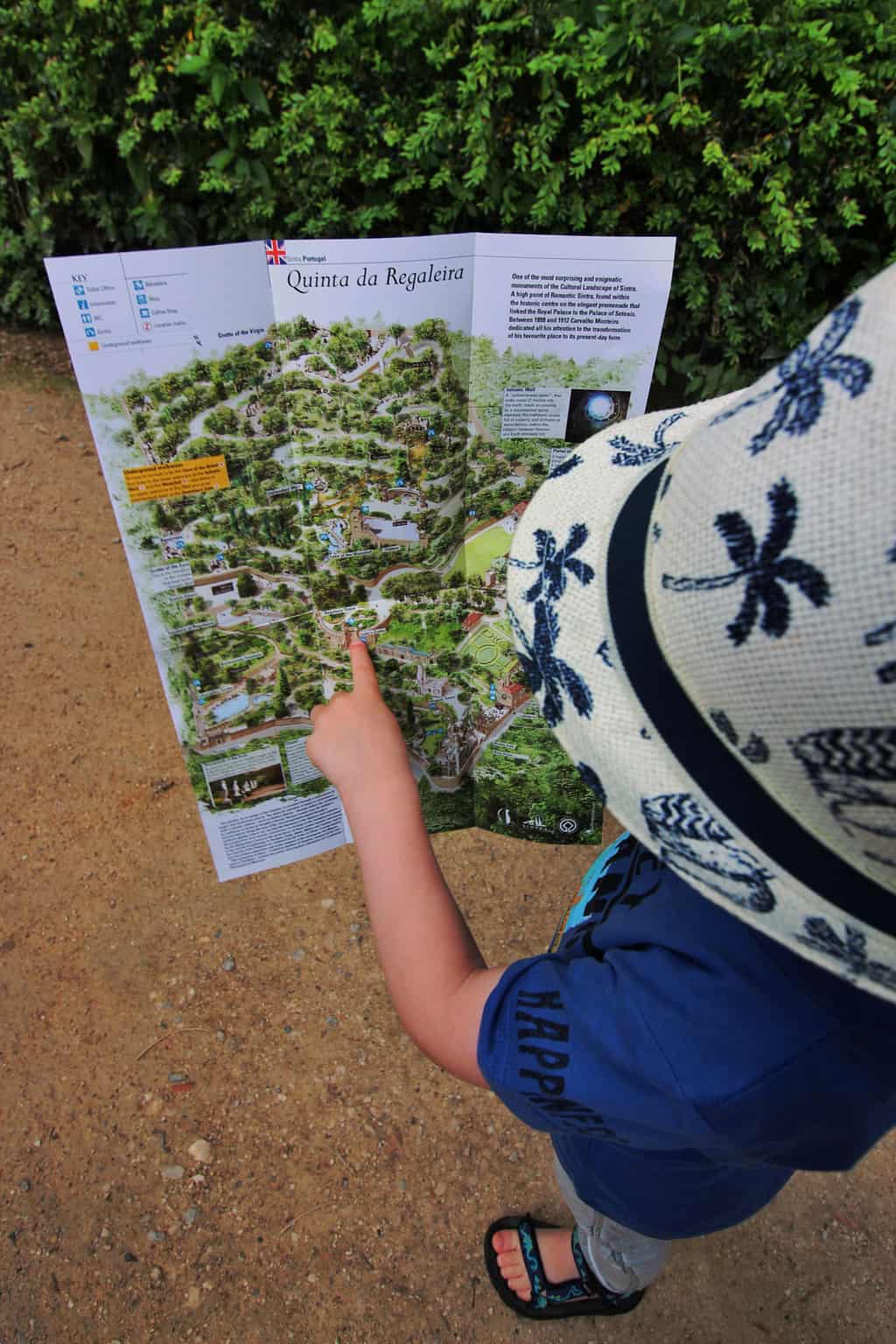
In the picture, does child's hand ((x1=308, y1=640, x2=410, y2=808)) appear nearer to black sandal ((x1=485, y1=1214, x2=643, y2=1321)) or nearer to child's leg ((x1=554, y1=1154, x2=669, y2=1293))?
child's leg ((x1=554, y1=1154, x2=669, y2=1293))

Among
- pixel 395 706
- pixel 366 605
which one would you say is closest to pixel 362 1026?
pixel 395 706

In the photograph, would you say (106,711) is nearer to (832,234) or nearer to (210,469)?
(210,469)

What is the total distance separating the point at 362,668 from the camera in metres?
1.40

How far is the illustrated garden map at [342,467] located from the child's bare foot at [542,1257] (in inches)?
31.7

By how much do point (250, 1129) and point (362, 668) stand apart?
1.13m

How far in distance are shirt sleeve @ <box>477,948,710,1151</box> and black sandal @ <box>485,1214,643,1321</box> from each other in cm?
99

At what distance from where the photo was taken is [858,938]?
0.57m

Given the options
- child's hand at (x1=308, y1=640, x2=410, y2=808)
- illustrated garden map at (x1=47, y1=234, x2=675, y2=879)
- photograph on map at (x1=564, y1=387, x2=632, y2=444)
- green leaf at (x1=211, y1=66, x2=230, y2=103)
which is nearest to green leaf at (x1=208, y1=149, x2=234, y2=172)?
green leaf at (x1=211, y1=66, x2=230, y2=103)

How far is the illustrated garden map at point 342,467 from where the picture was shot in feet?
3.76

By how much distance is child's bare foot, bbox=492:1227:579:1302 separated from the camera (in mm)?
1594

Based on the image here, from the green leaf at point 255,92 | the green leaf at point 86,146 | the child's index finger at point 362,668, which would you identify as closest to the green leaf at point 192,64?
the green leaf at point 255,92

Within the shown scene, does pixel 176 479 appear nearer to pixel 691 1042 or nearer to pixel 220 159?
pixel 691 1042

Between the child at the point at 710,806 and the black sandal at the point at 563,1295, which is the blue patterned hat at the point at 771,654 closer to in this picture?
the child at the point at 710,806

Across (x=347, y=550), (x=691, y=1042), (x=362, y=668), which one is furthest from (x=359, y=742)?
(x=691, y=1042)
